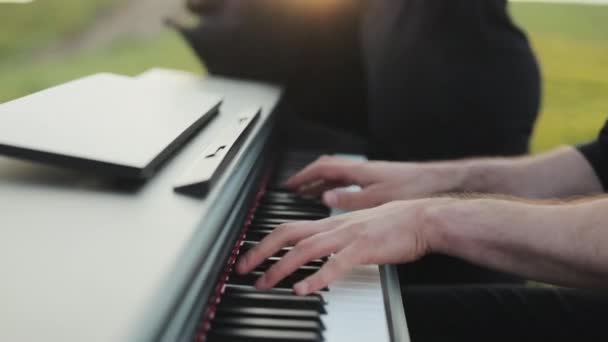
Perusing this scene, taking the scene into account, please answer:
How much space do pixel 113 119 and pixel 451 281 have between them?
92 cm

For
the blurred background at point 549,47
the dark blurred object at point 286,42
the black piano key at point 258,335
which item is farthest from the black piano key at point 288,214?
the blurred background at point 549,47

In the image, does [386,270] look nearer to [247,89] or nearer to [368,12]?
[247,89]

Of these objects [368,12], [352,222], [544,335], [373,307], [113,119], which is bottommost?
[544,335]

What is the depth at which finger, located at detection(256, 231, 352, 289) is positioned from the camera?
72cm

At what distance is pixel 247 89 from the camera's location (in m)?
1.50

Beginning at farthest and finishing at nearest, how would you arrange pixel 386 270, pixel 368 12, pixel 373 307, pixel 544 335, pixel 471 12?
pixel 368 12 < pixel 471 12 < pixel 544 335 < pixel 386 270 < pixel 373 307

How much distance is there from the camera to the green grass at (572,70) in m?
3.08

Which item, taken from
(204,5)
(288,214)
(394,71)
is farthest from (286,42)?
(288,214)

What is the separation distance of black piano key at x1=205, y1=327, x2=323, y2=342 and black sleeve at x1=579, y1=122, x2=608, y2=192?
824mm

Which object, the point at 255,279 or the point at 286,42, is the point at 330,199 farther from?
the point at 286,42

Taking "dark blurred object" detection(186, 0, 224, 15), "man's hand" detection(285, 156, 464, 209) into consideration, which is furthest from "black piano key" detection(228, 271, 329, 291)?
"dark blurred object" detection(186, 0, 224, 15)

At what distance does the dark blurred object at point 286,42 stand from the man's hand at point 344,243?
1036 mm

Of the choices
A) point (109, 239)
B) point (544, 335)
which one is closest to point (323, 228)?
point (109, 239)

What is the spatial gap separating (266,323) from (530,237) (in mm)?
402
